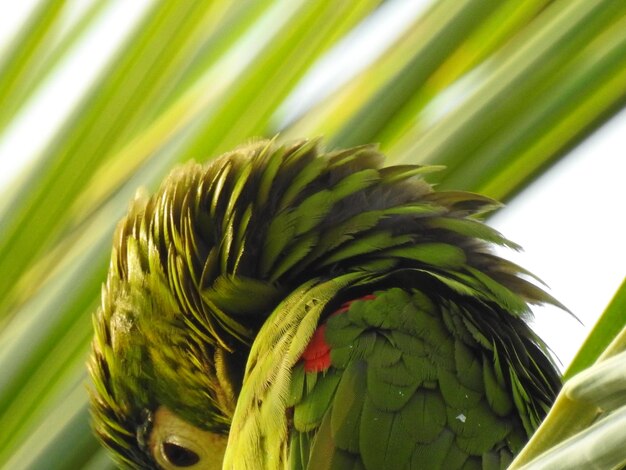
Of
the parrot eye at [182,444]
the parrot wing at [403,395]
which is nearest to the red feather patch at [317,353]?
the parrot wing at [403,395]

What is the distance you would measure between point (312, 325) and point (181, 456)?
575 mm

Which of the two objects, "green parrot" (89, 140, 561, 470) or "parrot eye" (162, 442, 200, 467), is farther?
"parrot eye" (162, 442, 200, 467)

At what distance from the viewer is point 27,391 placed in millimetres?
1363

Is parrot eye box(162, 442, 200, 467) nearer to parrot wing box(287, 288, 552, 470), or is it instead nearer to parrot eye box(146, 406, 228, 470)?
parrot eye box(146, 406, 228, 470)

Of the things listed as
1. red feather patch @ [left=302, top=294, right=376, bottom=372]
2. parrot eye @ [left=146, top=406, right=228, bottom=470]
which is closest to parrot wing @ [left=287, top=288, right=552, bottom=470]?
red feather patch @ [left=302, top=294, right=376, bottom=372]

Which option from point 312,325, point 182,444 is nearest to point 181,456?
point 182,444

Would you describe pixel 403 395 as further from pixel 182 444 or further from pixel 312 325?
pixel 182 444

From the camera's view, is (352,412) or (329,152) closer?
(352,412)

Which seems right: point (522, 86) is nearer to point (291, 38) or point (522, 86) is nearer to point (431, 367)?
point (291, 38)

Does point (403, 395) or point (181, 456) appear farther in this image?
point (181, 456)

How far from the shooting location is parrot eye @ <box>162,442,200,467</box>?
187 centimetres

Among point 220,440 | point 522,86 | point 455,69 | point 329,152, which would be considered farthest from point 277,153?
point 220,440

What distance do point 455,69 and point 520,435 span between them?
635 millimetres

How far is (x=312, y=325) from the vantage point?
4.81ft
